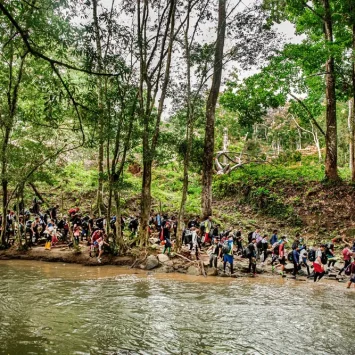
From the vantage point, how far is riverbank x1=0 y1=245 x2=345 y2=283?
1498 centimetres

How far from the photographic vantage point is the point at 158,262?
15.5 metres

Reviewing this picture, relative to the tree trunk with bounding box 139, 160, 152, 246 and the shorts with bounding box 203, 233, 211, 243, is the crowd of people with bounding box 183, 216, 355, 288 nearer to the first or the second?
the shorts with bounding box 203, 233, 211, 243

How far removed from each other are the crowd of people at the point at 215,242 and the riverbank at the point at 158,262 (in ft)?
0.85

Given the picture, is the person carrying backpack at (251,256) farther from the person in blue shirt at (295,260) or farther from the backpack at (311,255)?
the backpack at (311,255)

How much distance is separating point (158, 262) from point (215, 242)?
298 cm

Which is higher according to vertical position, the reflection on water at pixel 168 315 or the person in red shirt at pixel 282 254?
the person in red shirt at pixel 282 254

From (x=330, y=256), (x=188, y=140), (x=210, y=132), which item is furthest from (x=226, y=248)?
(x=210, y=132)

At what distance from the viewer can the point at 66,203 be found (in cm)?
2652

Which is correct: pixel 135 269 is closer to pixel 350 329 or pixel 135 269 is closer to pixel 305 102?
pixel 350 329

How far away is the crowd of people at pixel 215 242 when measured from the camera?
14.8m

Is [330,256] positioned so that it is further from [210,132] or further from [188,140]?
[210,132]

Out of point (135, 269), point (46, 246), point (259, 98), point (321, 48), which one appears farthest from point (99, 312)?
point (321, 48)

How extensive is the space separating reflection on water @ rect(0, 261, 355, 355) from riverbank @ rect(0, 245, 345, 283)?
91cm

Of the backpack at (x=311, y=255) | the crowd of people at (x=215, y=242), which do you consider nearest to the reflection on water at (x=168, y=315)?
the crowd of people at (x=215, y=242)
